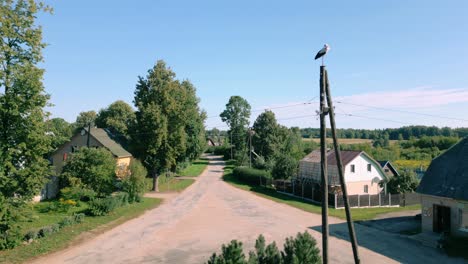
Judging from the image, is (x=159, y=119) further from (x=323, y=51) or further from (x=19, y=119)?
(x=323, y=51)

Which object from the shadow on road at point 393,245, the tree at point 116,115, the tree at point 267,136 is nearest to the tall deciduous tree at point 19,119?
the shadow on road at point 393,245

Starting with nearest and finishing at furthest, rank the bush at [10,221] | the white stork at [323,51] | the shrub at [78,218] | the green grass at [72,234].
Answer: the white stork at [323,51] < the green grass at [72,234] < the bush at [10,221] < the shrub at [78,218]

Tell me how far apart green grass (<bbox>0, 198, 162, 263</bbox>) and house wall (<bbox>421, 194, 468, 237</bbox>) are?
72.8 ft

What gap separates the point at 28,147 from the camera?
20.8m

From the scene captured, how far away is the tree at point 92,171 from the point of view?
105 ft

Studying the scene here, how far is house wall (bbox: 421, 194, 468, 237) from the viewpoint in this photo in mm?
21469

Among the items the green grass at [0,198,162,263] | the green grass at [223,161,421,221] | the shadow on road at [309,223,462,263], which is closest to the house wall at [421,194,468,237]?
the shadow on road at [309,223,462,263]

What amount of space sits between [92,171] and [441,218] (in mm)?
27518

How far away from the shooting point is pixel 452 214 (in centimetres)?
2214

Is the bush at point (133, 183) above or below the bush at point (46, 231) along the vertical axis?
above

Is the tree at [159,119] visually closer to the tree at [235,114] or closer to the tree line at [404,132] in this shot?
the tree at [235,114]

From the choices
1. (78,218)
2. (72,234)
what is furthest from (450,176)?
(78,218)

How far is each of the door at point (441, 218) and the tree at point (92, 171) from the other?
26223 mm

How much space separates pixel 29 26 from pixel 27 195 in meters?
9.80
